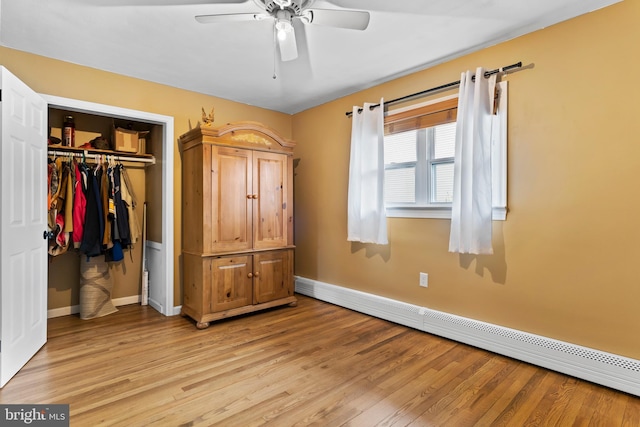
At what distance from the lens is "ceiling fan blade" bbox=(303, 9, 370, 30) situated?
6.19 feet

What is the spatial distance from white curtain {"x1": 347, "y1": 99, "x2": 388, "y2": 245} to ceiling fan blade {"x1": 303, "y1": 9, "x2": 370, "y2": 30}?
133 centimetres

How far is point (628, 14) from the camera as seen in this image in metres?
2.02

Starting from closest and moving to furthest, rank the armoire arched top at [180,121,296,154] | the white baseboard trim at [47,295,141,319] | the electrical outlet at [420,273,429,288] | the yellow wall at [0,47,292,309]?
the yellow wall at [0,47,292,309] < the electrical outlet at [420,273,429,288] < the armoire arched top at [180,121,296,154] < the white baseboard trim at [47,295,141,319]

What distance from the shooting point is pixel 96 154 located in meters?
3.49

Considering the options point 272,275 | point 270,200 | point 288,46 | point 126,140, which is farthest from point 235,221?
point 288,46

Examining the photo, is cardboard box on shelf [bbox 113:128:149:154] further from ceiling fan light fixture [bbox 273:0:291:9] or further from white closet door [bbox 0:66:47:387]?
ceiling fan light fixture [bbox 273:0:291:9]

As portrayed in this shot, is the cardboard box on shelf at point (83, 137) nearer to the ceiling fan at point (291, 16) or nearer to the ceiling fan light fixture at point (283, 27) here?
the ceiling fan at point (291, 16)

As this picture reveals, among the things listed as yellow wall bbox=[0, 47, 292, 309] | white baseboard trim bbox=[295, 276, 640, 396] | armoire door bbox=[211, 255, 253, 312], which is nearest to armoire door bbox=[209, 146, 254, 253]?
armoire door bbox=[211, 255, 253, 312]

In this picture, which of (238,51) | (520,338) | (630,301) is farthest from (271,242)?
(630,301)

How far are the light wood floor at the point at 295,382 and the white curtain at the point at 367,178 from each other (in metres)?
0.98

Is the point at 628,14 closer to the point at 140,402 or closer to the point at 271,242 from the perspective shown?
the point at 271,242

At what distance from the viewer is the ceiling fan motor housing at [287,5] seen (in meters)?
1.97

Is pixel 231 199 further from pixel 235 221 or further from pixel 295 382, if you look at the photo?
pixel 295 382

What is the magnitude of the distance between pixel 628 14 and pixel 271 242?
331 centimetres
